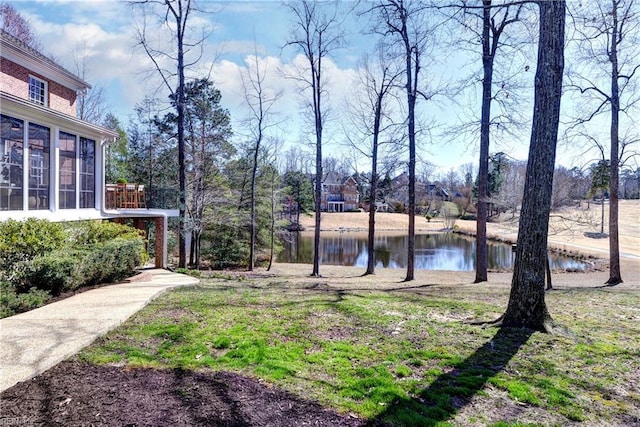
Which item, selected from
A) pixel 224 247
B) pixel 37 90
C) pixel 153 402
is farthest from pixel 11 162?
pixel 224 247

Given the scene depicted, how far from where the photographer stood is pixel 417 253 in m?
27.5

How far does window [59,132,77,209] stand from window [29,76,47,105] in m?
2.53

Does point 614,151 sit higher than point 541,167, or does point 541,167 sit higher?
point 614,151

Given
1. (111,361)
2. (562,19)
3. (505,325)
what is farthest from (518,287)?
(111,361)

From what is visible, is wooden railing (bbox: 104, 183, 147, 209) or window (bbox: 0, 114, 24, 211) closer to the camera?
window (bbox: 0, 114, 24, 211)

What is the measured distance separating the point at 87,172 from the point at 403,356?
10.1 meters

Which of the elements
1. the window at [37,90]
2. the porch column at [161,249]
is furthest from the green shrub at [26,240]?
the window at [37,90]

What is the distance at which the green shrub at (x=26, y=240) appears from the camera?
231 inches

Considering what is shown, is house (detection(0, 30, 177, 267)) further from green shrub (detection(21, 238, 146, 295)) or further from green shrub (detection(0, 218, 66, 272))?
green shrub (detection(21, 238, 146, 295))

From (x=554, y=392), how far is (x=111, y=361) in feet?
14.0

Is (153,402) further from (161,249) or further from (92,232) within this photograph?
(161,249)

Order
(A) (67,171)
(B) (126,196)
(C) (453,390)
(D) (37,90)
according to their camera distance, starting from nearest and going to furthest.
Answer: (C) (453,390), (A) (67,171), (D) (37,90), (B) (126,196)

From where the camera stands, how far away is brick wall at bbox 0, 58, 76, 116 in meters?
9.55

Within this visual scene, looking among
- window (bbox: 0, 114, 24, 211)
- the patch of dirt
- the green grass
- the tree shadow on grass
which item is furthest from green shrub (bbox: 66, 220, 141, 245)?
the tree shadow on grass
